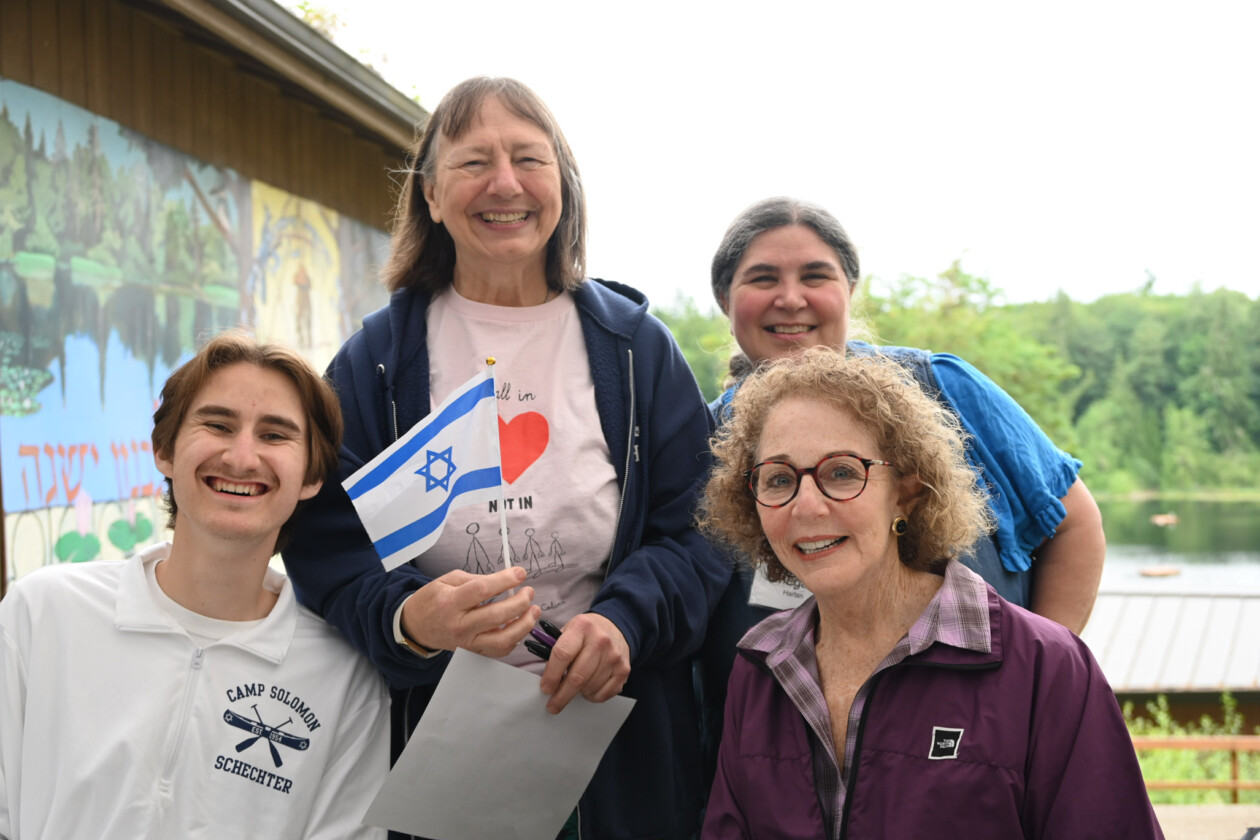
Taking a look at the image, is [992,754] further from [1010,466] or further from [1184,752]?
[1184,752]

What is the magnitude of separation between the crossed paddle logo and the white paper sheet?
30 centimetres

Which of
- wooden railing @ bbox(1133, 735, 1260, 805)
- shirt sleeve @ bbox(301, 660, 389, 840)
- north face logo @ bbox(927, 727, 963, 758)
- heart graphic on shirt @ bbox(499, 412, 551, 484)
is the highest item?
heart graphic on shirt @ bbox(499, 412, 551, 484)

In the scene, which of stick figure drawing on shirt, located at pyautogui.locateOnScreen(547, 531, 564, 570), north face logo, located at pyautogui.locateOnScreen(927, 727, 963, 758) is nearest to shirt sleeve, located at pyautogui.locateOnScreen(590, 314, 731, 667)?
stick figure drawing on shirt, located at pyautogui.locateOnScreen(547, 531, 564, 570)

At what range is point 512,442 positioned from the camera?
2443 millimetres

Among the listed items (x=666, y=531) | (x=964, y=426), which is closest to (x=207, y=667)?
(x=666, y=531)

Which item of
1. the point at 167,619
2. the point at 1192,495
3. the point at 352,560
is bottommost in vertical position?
the point at 1192,495

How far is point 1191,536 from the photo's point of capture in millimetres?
32375

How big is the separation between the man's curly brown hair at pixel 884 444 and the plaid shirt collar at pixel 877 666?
94 millimetres

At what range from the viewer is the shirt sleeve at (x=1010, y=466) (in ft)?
8.65

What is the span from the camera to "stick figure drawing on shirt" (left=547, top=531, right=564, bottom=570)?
238 centimetres

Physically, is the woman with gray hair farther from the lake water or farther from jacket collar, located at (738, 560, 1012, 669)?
the lake water

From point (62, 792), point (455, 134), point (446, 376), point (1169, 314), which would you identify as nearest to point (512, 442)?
point (446, 376)

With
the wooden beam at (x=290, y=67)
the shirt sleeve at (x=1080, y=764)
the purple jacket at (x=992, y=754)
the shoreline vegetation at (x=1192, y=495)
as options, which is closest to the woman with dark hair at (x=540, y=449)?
the purple jacket at (x=992, y=754)

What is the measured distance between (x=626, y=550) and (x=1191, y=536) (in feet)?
115
